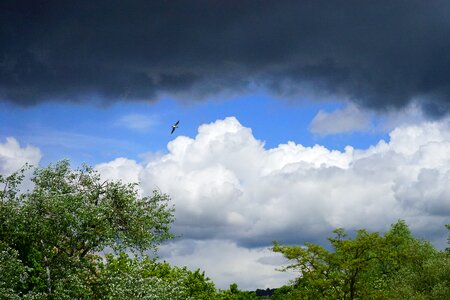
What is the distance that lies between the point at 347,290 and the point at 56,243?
1241 inches

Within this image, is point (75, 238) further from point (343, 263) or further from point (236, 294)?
point (236, 294)

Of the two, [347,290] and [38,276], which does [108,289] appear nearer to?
[38,276]

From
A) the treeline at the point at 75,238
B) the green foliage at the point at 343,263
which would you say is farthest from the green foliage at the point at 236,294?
the treeline at the point at 75,238

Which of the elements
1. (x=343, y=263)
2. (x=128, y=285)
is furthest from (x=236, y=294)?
(x=128, y=285)

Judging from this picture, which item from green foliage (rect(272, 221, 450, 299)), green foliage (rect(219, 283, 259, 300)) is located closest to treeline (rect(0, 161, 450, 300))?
green foliage (rect(272, 221, 450, 299))

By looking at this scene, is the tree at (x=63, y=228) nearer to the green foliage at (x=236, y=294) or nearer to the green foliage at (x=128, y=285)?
the green foliage at (x=128, y=285)

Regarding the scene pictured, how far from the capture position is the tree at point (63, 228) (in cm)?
3997

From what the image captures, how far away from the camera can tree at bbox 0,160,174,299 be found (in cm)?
3997

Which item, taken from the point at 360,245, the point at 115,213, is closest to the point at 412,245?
the point at 360,245

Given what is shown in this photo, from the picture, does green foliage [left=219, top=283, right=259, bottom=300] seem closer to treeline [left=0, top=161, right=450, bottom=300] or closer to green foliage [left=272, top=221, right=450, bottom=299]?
green foliage [left=272, top=221, right=450, bottom=299]

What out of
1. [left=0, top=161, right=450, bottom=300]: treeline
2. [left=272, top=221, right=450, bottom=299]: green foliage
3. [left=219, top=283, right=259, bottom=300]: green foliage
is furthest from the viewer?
[left=219, top=283, right=259, bottom=300]: green foliage

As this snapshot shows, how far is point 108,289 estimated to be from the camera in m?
41.3

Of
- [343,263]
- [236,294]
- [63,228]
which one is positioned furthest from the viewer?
[236,294]

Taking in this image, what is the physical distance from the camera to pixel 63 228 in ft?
133
